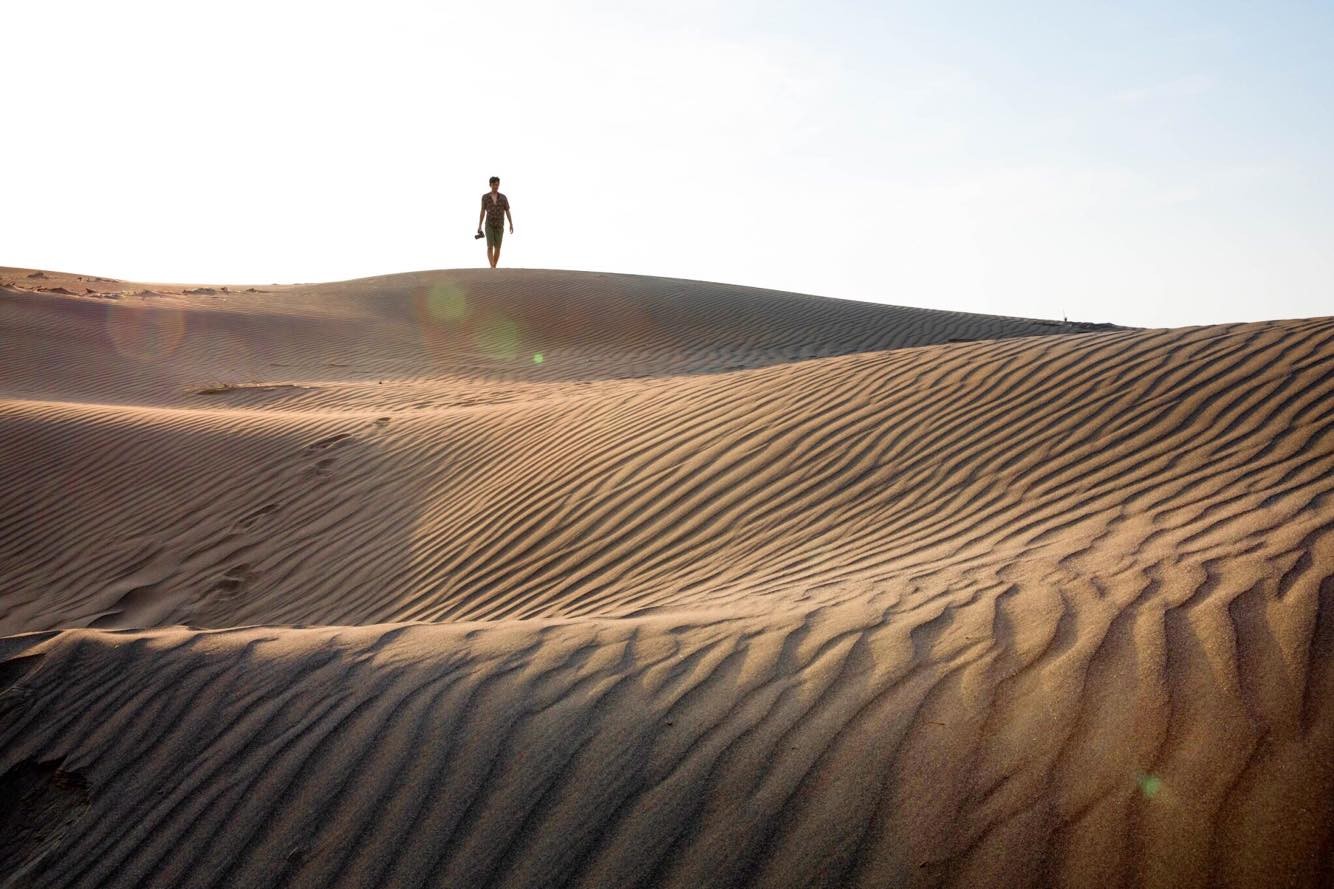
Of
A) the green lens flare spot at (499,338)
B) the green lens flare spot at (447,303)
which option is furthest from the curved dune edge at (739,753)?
the green lens flare spot at (447,303)

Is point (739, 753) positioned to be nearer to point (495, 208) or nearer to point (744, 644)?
point (744, 644)

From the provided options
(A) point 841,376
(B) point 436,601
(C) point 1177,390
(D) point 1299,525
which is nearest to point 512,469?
(B) point 436,601

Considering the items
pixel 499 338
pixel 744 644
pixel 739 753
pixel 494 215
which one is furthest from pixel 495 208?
pixel 739 753

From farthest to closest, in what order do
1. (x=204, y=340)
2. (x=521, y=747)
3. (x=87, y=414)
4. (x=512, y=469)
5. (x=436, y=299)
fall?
(x=436, y=299) < (x=204, y=340) < (x=87, y=414) < (x=512, y=469) < (x=521, y=747)

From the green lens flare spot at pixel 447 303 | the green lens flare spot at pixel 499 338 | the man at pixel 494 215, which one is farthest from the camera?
the green lens flare spot at pixel 447 303

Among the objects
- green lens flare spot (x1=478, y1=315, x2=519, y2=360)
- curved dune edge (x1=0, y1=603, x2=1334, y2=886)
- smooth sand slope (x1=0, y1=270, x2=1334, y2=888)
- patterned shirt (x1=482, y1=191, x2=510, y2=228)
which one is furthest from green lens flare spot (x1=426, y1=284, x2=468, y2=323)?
curved dune edge (x1=0, y1=603, x2=1334, y2=886)

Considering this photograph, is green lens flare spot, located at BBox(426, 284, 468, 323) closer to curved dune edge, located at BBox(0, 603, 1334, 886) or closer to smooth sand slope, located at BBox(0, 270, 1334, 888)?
smooth sand slope, located at BBox(0, 270, 1334, 888)

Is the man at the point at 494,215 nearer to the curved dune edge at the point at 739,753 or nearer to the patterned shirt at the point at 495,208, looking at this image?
the patterned shirt at the point at 495,208

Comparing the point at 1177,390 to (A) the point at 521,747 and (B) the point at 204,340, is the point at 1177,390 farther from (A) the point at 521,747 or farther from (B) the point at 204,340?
(B) the point at 204,340

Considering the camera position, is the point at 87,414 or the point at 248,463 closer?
the point at 248,463

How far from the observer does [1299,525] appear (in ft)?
10.7

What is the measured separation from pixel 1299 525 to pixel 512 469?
16.3 feet

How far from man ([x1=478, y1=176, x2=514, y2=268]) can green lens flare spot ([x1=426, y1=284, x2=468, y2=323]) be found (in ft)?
4.92

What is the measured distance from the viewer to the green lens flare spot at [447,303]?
20375mm
